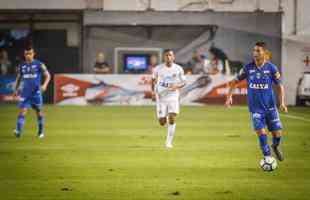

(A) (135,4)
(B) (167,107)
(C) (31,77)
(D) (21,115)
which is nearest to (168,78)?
(B) (167,107)

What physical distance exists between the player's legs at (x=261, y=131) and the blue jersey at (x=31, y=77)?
860 centimetres

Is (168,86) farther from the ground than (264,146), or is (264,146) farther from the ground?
(168,86)

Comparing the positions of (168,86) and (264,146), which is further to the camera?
(168,86)

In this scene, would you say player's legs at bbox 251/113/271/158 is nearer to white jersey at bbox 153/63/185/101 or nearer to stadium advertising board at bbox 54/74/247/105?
white jersey at bbox 153/63/185/101

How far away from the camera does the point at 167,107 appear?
22.1 meters

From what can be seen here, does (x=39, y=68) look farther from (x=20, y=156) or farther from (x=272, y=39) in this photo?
(x=272, y=39)

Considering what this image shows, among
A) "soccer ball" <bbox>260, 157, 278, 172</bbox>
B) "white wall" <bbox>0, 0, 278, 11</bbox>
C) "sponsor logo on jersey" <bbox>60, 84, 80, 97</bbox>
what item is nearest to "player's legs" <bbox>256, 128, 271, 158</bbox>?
"soccer ball" <bbox>260, 157, 278, 172</bbox>

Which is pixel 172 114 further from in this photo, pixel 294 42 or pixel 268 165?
pixel 294 42

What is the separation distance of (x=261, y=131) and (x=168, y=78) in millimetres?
5912

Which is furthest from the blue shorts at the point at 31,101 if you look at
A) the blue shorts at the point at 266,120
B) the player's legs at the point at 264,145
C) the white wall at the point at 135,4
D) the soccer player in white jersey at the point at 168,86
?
the white wall at the point at 135,4

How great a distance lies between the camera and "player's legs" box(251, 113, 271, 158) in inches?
642

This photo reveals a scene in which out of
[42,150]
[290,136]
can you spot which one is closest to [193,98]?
[290,136]

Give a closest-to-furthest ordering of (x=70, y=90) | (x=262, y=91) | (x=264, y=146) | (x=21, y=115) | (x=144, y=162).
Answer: (x=264, y=146) → (x=262, y=91) → (x=144, y=162) → (x=21, y=115) → (x=70, y=90)

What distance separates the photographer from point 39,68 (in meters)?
24.0
